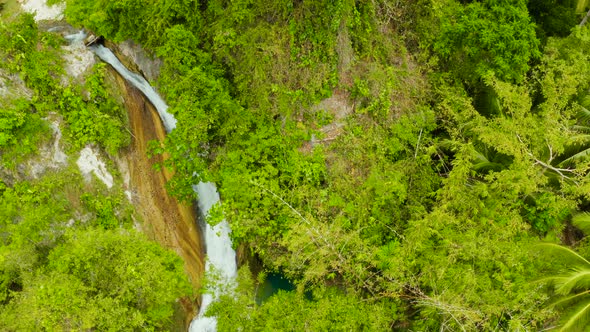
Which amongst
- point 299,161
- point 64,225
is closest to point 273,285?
point 299,161

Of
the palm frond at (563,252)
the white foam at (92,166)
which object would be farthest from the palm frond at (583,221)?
the white foam at (92,166)

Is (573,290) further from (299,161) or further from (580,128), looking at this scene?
(299,161)

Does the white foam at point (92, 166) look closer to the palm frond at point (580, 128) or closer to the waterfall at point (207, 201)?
the waterfall at point (207, 201)

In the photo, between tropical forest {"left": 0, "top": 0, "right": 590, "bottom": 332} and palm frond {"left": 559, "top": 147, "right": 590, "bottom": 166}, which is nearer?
tropical forest {"left": 0, "top": 0, "right": 590, "bottom": 332}

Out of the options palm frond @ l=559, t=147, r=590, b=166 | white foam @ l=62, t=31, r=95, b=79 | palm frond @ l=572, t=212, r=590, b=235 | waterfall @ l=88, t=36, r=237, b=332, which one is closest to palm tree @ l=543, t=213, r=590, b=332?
palm frond @ l=572, t=212, r=590, b=235

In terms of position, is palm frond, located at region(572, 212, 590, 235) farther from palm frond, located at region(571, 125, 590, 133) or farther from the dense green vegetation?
the dense green vegetation
